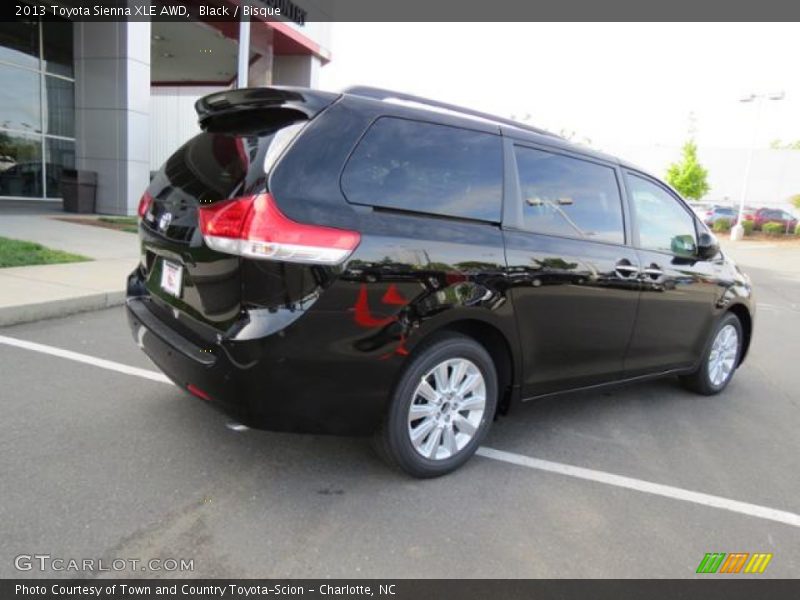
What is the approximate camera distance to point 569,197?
3719 mm

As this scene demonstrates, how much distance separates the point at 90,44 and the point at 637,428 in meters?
15.1

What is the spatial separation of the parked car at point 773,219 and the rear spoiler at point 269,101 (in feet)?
117

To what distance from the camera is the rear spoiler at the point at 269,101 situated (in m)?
2.79

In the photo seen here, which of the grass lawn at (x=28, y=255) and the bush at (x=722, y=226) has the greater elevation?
the bush at (x=722, y=226)

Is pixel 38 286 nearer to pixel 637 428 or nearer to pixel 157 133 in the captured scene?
pixel 637 428

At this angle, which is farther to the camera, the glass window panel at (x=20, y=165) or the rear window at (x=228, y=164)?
the glass window panel at (x=20, y=165)

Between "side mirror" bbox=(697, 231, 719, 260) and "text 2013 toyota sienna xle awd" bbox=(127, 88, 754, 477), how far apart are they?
987mm

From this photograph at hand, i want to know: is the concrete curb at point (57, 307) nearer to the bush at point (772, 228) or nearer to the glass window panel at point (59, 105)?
the glass window panel at point (59, 105)

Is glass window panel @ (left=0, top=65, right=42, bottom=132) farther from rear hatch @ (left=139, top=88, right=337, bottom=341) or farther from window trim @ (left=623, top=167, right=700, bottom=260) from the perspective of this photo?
window trim @ (left=623, top=167, right=700, bottom=260)

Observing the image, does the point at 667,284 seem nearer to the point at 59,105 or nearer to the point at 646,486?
the point at 646,486

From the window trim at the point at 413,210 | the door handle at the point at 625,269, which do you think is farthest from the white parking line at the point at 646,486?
the window trim at the point at 413,210

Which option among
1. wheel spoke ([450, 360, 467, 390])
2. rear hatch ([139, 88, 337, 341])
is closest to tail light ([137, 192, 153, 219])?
rear hatch ([139, 88, 337, 341])

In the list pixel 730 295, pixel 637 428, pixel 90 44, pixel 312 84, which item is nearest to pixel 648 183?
pixel 730 295

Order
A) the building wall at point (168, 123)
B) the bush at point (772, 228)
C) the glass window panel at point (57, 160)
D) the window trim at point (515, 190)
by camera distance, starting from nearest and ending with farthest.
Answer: the window trim at point (515, 190), the glass window panel at point (57, 160), the bush at point (772, 228), the building wall at point (168, 123)
